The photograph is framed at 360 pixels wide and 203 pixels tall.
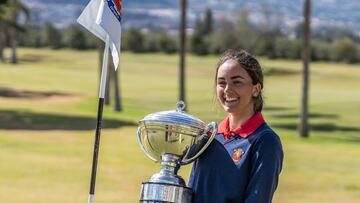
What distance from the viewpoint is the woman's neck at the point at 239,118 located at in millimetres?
4527

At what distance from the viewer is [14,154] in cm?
1989

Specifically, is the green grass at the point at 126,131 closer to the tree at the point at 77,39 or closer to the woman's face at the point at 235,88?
the woman's face at the point at 235,88

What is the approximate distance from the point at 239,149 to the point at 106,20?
1.26m

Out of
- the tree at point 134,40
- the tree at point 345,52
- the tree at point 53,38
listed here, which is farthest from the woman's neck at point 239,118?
the tree at point 53,38

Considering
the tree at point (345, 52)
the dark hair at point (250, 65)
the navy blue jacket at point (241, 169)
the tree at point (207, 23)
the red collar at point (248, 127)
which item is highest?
the tree at point (207, 23)

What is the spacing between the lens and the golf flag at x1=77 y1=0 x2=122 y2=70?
529 centimetres

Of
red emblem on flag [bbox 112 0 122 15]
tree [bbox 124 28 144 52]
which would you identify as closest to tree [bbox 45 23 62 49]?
tree [bbox 124 28 144 52]

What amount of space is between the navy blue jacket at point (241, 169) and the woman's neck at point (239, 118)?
3.0 inches

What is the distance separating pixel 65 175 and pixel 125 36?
73334mm

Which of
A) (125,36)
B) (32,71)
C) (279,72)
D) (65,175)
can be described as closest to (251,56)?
(65,175)

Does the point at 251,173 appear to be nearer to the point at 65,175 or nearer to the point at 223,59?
the point at 223,59

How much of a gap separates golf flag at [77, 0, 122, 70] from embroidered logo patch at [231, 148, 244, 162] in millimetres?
1167

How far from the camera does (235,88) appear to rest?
14.7ft

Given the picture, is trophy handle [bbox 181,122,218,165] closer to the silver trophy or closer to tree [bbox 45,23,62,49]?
the silver trophy
